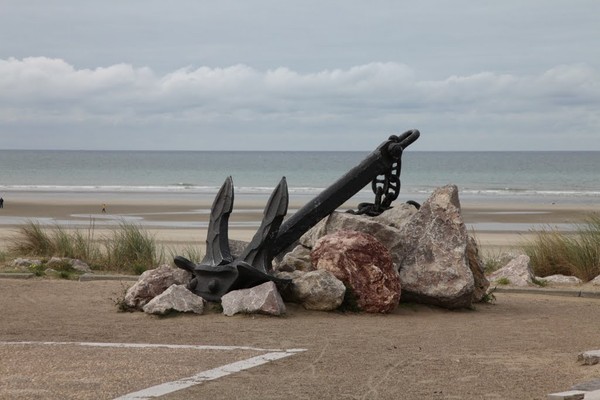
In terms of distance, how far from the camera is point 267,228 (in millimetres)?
10211

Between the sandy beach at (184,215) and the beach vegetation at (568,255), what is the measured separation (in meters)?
Result: 3.95

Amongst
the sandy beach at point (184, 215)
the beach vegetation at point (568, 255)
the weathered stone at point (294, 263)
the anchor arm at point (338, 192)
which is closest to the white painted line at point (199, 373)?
the anchor arm at point (338, 192)

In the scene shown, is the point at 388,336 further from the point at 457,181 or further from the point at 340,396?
the point at 457,181

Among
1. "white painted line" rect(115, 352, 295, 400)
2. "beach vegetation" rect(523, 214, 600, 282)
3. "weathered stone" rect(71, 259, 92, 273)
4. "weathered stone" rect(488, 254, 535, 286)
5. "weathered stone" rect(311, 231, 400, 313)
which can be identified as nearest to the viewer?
"white painted line" rect(115, 352, 295, 400)

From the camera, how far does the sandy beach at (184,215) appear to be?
2386cm

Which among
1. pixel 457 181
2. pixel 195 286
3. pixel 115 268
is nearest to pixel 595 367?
pixel 195 286

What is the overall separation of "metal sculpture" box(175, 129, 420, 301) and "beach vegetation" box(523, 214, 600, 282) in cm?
418

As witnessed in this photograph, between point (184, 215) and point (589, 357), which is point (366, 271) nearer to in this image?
point (589, 357)

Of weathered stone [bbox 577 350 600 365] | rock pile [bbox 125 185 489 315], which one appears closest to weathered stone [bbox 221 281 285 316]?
rock pile [bbox 125 185 489 315]

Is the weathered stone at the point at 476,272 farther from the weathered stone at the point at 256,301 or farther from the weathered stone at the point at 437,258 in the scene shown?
the weathered stone at the point at 256,301

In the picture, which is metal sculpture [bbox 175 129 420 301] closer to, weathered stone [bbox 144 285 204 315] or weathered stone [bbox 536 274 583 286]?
weathered stone [bbox 144 285 204 315]

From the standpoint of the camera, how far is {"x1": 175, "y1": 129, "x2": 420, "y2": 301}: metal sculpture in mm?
10172

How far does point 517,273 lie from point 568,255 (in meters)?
1.32

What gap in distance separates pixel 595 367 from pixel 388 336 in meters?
2.06
